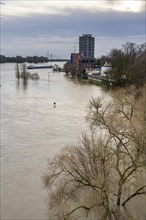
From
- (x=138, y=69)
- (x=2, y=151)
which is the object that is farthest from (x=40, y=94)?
(x=2, y=151)

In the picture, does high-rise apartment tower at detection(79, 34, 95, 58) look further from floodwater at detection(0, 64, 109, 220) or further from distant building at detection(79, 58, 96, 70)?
floodwater at detection(0, 64, 109, 220)

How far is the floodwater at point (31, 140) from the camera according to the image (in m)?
14.1

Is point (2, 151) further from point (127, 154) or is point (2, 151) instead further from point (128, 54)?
point (128, 54)

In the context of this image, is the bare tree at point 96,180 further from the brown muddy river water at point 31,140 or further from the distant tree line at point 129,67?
the distant tree line at point 129,67

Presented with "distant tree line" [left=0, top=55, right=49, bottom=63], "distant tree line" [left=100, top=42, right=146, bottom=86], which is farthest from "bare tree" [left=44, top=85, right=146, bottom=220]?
"distant tree line" [left=0, top=55, right=49, bottom=63]

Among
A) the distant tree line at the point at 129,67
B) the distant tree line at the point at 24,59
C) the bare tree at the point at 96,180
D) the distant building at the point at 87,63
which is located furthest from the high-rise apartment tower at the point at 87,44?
the bare tree at the point at 96,180

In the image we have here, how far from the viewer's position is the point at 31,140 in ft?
71.0

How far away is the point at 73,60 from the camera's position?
89312mm

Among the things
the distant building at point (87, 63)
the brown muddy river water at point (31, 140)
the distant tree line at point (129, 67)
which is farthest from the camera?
the distant building at point (87, 63)

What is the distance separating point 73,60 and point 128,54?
122ft

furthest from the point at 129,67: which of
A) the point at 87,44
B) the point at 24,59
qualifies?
the point at 24,59

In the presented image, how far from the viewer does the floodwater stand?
14.1 m

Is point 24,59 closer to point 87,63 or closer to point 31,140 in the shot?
point 87,63

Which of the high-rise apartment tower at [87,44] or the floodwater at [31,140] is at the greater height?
the high-rise apartment tower at [87,44]
